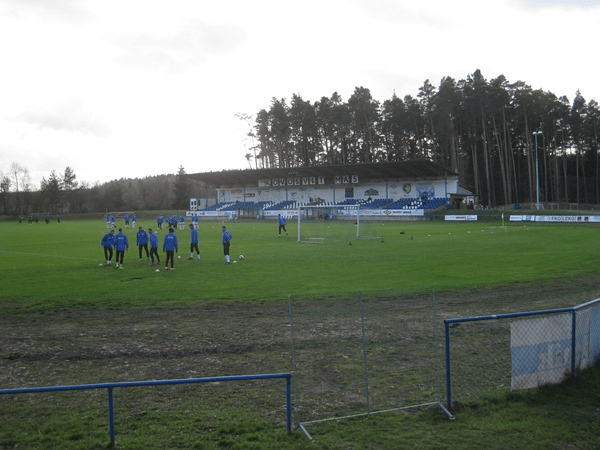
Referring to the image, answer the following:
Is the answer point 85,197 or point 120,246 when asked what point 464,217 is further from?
point 85,197

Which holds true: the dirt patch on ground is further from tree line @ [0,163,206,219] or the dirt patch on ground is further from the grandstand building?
tree line @ [0,163,206,219]

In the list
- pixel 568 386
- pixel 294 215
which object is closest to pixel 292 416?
pixel 568 386

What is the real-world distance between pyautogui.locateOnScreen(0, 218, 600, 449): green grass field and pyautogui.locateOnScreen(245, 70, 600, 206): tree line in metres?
54.2

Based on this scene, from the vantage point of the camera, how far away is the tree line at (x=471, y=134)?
7631cm

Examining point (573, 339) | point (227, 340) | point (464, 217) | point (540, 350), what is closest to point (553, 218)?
point (464, 217)

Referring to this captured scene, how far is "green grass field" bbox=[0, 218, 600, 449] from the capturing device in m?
6.53

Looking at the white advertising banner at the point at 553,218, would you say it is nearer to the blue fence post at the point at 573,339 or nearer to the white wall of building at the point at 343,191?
the white wall of building at the point at 343,191

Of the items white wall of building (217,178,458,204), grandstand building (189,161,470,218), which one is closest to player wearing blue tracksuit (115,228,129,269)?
grandstand building (189,161,470,218)

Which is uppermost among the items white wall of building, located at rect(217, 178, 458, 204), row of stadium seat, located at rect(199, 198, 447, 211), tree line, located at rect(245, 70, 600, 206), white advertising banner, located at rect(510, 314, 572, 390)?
tree line, located at rect(245, 70, 600, 206)

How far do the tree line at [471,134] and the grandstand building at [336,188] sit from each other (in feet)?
31.0

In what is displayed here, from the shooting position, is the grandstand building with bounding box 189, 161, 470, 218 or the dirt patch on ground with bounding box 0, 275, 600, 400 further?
the grandstand building with bounding box 189, 161, 470, 218

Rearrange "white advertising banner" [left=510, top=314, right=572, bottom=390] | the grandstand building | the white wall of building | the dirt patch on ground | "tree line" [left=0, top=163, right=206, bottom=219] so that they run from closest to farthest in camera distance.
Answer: "white advertising banner" [left=510, top=314, right=572, bottom=390] < the dirt patch on ground < the grandstand building < the white wall of building < "tree line" [left=0, top=163, right=206, bottom=219]

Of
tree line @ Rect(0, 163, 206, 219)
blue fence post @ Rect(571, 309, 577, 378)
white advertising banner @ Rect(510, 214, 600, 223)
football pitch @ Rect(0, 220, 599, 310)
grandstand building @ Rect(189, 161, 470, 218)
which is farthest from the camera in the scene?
tree line @ Rect(0, 163, 206, 219)

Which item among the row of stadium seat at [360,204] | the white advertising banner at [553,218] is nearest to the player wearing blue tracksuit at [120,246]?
the row of stadium seat at [360,204]
